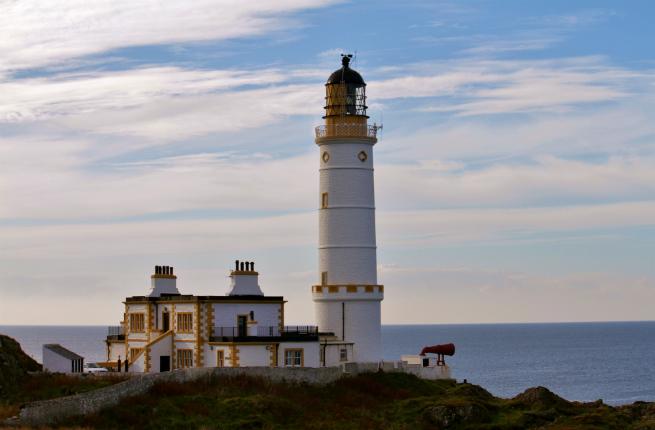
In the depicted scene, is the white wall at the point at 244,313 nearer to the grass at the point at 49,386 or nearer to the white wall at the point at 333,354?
the white wall at the point at 333,354

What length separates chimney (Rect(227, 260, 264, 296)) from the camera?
57094 mm

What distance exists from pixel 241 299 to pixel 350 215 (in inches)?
325

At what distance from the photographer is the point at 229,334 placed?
183 ft

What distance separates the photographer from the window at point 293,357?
5569cm

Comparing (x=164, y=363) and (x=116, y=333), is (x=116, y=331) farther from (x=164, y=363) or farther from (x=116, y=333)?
(x=164, y=363)

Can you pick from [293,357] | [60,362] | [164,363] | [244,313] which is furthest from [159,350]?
[293,357]

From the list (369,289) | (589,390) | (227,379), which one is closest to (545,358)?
(589,390)

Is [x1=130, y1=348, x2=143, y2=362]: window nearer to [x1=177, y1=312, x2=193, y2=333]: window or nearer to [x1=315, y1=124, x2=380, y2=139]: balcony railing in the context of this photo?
[x1=177, y1=312, x2=193, y2=333]: window

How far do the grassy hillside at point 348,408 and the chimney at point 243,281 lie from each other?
22.4 ft

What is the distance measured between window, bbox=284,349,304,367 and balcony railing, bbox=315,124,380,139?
12.5 m

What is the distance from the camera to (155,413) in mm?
45938

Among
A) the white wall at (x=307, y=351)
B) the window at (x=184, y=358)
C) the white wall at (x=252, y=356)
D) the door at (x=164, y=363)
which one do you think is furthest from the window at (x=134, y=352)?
the white wall at (x=307, y=351)

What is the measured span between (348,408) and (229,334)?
846cm

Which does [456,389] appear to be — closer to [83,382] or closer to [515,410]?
[515,410]
